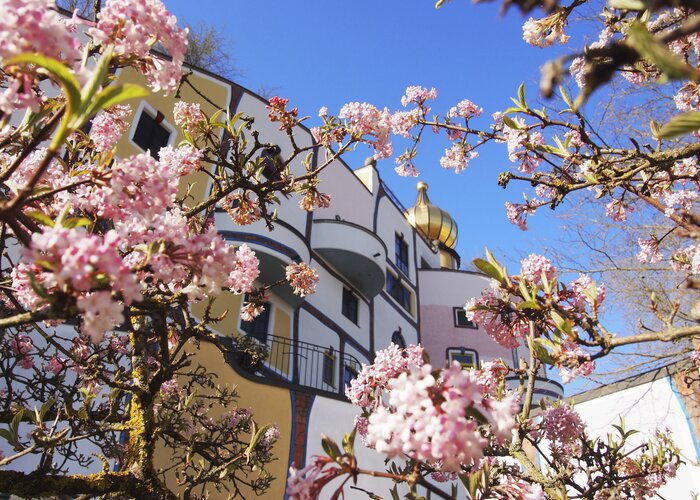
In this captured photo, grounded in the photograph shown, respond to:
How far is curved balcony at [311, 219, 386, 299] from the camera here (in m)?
13.3

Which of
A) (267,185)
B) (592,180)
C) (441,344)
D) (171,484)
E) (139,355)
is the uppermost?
(441,344)

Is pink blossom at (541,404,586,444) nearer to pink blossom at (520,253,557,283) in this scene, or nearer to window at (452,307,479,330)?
pink blossom at (520,253,557,283)

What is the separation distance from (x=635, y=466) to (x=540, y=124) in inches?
119

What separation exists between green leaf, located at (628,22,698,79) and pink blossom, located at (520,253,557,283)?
2.17m

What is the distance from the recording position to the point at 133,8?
5.55 feet

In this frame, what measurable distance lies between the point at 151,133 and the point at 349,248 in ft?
18.3

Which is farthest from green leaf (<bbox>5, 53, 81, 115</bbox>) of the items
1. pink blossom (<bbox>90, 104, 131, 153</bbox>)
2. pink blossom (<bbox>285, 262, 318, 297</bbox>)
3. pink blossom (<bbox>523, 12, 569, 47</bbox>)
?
pink blossom (<bbox>285, 262, 318, 297</bbox>)

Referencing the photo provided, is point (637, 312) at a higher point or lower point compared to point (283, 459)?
higher

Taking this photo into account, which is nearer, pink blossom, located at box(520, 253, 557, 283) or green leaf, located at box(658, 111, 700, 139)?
green leaf, located at box(658, 111, 700, 139)

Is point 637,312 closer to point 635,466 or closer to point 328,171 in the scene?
point 635,466

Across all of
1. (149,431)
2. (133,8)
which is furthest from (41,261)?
(149,431)

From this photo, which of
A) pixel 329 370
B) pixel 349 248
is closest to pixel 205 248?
pixel 329 370

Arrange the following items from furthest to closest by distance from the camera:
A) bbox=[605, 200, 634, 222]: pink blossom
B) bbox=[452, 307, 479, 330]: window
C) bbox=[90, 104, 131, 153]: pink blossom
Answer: bbox=[452, 307, 479, 330]: window → bbox=[605, 200, 634, 222]: pink blossom → bbox=[90, 104, 131, 153]: pink blossom

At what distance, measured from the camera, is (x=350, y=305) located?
14805 mm
